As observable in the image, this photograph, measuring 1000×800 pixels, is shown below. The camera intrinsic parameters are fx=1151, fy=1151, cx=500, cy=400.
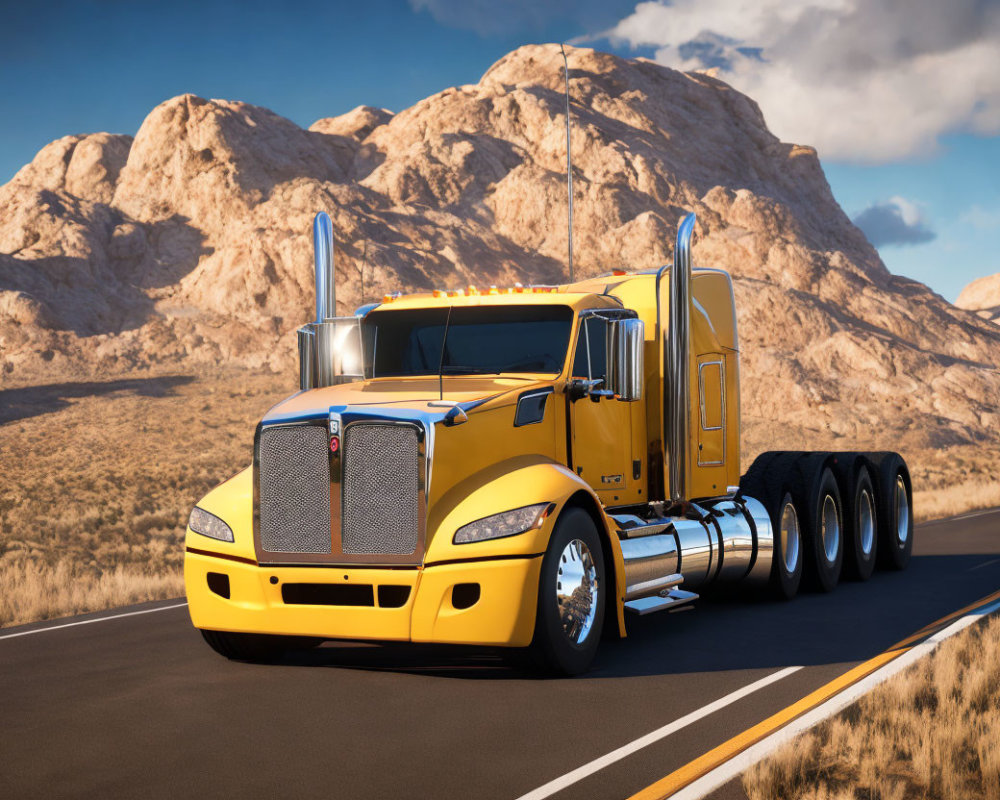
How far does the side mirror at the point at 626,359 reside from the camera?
29.0 ft

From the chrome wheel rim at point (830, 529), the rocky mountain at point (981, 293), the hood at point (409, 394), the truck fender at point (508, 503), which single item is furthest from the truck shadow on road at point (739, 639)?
the rocky mountain at point (981, 293)

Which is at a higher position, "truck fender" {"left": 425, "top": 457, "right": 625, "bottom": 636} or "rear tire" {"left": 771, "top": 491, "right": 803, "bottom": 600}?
"truck fender" {"left": 425, "top": 457, "right": 625, "bottom": 636}

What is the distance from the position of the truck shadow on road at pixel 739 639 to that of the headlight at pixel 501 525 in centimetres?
90

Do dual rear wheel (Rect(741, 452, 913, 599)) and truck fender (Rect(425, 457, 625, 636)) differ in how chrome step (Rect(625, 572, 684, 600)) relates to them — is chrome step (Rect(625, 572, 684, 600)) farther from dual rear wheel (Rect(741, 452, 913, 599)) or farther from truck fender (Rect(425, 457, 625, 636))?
dual rear wheel (Rect(741, 452, 913, 599))

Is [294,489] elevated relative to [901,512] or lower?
elevated

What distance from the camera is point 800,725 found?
632 cm

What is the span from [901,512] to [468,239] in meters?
55.3

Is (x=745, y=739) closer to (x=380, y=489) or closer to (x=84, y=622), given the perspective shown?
(x=380, y=489)

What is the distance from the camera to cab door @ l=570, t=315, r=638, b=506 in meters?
9.18

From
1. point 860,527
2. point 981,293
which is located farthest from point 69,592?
point 981,293

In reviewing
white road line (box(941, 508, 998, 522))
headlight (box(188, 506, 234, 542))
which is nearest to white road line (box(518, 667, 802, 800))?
headlight (box(188, 506, 234, 542))

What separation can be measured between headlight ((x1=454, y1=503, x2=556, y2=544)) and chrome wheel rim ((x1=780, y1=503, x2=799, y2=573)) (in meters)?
5.30

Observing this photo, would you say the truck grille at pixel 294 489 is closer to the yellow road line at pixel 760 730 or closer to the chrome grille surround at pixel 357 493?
the chrome grille surround at pixel 357 493

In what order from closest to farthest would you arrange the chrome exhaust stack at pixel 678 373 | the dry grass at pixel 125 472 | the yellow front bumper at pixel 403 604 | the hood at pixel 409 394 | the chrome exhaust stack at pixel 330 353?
the yellow front bumper at pixel 403 604 → the hood at pixel 409 394 → the chrome exhaust stack at pixel 330 353 → the chrome exhaust stack at pixel 678 373 → the dry grass at pixel 125 472
